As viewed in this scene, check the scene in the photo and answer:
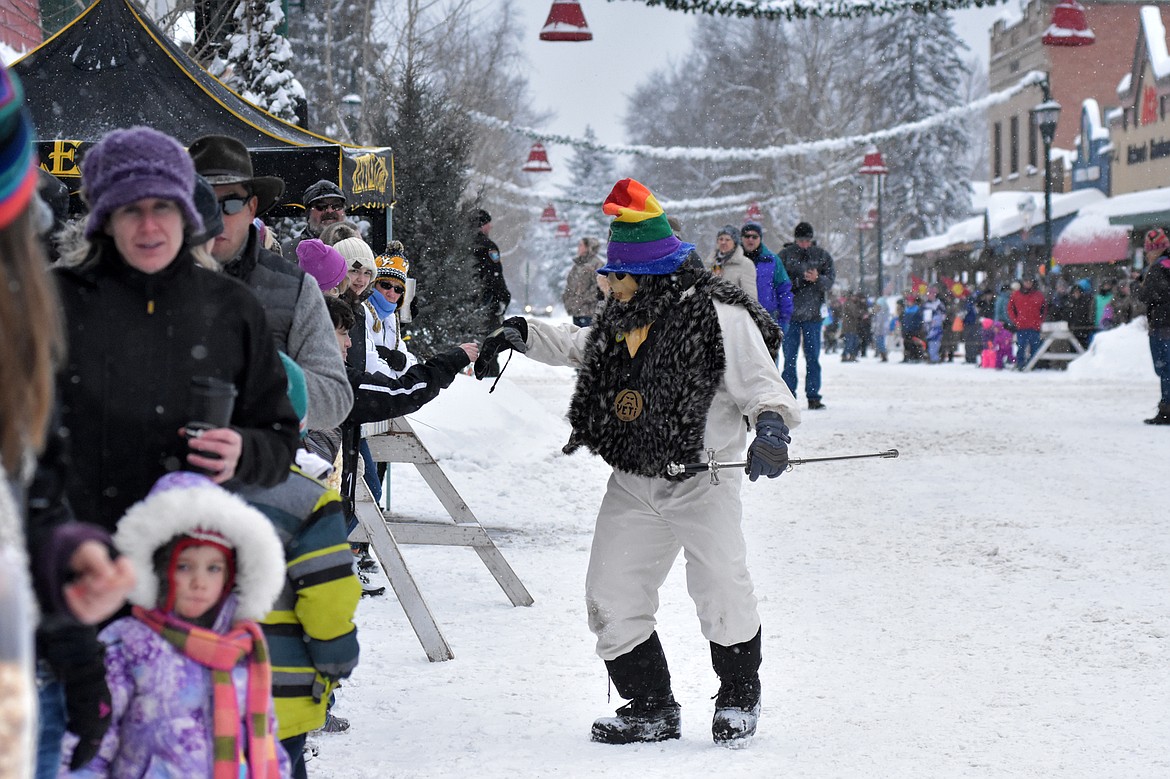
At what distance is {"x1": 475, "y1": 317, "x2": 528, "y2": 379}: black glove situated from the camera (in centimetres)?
510

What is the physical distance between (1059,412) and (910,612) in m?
10.3

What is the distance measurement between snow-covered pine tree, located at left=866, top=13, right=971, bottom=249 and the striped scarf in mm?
61580

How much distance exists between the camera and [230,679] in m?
2.79

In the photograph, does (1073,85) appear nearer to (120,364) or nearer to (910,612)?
(910,612)

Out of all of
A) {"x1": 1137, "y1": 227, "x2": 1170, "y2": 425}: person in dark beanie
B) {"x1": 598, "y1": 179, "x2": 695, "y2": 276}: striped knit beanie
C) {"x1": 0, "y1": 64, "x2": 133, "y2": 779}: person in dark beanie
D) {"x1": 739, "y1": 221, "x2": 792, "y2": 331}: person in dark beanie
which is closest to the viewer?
{"x1": 0, "y1": 64, "x2": 133, "y2": 779}: person in dark beanie

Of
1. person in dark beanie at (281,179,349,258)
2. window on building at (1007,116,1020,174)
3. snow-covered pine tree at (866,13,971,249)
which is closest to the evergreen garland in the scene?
person in dark beanie at (281,179,349,258)

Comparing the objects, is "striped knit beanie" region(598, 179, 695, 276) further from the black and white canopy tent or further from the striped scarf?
the black and white canopy tent

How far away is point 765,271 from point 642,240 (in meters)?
9.54

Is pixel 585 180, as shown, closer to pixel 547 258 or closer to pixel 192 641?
pixel 547 258

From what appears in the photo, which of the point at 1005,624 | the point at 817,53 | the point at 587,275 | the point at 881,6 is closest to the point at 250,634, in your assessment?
the point at 1005,624

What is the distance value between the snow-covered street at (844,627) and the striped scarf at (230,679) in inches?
65.5

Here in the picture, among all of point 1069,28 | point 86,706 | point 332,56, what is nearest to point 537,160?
point 332,56

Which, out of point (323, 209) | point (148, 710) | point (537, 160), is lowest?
point (148, 710)

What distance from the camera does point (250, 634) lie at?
9.36 feet
